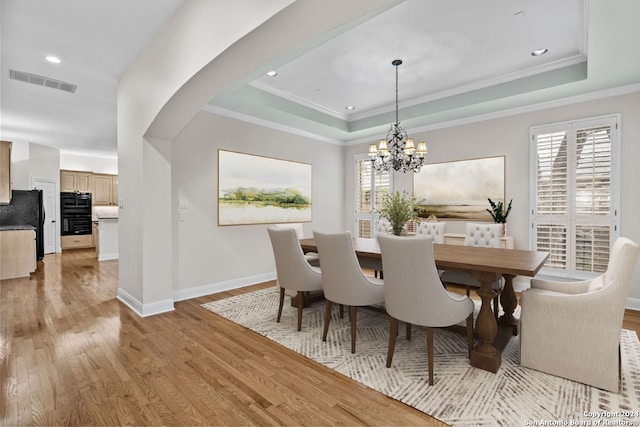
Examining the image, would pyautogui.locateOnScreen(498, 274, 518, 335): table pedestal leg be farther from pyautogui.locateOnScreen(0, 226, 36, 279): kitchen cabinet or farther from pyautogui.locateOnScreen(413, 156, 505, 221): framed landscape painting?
pyautogui.locateOnScreen(0, 226, 36, 279): kitchen cabinet

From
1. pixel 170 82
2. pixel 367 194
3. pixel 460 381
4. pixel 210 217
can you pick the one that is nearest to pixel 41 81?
pixel 170 82

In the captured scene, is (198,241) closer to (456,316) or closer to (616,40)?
(456,316)

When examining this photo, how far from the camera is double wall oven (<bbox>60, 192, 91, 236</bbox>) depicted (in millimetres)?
8141

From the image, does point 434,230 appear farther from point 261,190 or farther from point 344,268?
point 261,190

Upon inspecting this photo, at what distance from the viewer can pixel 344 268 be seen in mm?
2586

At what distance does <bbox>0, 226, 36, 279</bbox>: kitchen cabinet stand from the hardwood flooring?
90.4 inches

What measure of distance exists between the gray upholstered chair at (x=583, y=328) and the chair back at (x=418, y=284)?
0.52 m

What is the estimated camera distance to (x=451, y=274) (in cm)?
334

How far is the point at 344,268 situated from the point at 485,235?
2.26 metres

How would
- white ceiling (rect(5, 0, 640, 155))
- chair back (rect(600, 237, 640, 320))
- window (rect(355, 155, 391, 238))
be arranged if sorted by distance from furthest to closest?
window (rect(355, 155, 391, 238)) < white ceiling (rect(5, 0, 640, 155)) < chair back (rect(600, 237, 640, 320))

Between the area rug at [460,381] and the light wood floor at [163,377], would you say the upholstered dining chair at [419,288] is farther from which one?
the light wood floor at [163,377]

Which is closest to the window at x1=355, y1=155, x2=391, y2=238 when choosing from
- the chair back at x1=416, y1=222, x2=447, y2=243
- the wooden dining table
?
the chair back at x1=416, y1=222, x2=447, y2=243

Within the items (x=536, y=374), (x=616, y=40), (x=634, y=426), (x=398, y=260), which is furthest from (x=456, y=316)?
(x=616, y=40)

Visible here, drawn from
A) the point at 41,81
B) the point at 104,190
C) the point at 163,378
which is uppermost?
the point at 41,81
